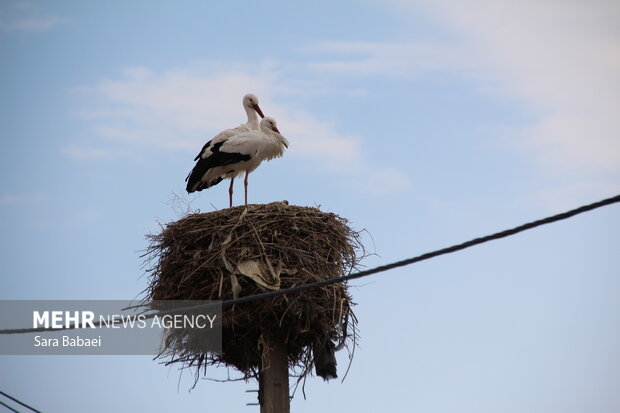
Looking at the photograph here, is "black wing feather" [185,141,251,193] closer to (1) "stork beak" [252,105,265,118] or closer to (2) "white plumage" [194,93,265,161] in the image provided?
(2) "white plumage" [194,93,265,161]

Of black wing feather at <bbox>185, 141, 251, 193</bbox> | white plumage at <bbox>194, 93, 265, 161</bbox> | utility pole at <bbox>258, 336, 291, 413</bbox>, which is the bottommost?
utility pole at <bbox>258, 336, 291, 413</bbox>

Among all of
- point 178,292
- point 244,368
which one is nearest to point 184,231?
point 178,292

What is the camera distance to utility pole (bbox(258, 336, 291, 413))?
6.54 metres

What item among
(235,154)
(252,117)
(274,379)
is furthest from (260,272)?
(252,117)

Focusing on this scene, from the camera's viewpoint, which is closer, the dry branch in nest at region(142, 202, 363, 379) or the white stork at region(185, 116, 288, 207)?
the dry branch in nest at region(142, 202, 363, 379)

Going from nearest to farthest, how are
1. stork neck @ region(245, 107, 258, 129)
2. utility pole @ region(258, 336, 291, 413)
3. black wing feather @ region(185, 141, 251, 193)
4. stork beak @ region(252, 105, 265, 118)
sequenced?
utility pole @ region(258, 336, 291, 413)
black wing feather @ region(185, 141, 251, 193)
stork neck @ region(245, 107, 258, 129)
stork beak @ region(252, 105, 265, 118)

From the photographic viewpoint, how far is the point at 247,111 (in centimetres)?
→ 1073

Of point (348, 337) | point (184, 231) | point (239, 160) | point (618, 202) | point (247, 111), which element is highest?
point (247, 111)

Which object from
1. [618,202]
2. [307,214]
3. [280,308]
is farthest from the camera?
[307,214]

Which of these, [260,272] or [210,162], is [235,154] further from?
[260,272]

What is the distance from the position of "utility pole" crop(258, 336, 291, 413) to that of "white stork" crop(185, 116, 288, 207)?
303 cm

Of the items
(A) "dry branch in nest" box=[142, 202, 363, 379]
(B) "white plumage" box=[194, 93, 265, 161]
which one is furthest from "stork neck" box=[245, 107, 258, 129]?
(A) "dry branch in nest" box=[142, 202, 363, 379]

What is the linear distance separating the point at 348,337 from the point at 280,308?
0.57 m

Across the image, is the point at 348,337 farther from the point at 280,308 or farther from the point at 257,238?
the point at 257,238
